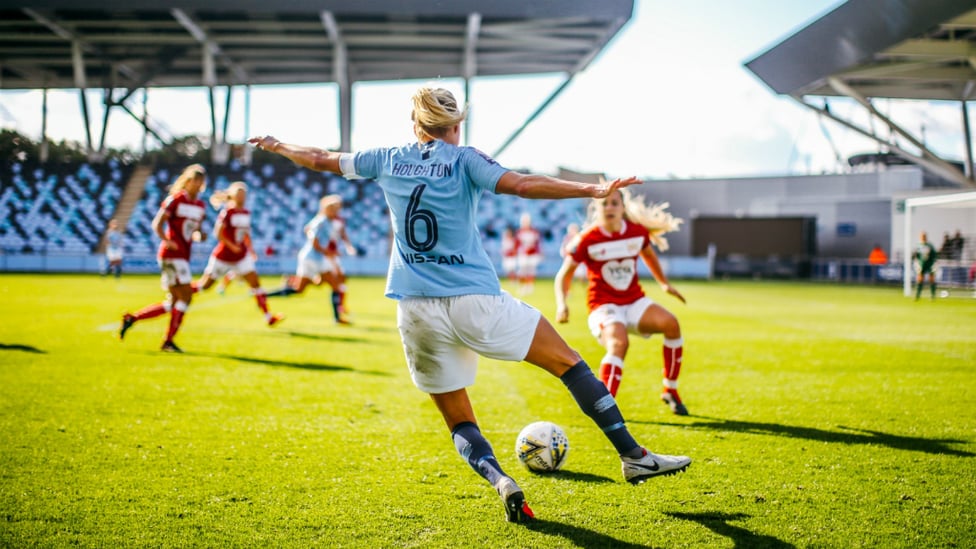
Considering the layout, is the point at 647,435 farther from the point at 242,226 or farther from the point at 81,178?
the point at 81,178

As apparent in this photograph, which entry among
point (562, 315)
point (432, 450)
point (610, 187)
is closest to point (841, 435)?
point (562, 315)

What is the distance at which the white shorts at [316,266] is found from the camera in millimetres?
13133

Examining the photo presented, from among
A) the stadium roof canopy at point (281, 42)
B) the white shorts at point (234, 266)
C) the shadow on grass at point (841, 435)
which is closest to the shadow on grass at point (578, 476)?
the shadow on grass at point (841, 435)

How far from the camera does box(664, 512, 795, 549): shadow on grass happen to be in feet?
10.8

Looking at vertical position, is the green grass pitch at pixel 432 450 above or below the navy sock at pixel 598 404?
below

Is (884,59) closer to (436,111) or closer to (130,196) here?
(436,111)

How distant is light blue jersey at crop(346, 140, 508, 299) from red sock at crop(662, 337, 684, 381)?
296cm

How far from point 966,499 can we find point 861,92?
80.5 feet

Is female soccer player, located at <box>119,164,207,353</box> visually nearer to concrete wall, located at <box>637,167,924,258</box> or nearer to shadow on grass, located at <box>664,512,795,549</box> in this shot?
shadow on grass, located at <box>664,512,795,549</box>

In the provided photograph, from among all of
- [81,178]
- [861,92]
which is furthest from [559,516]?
[81,178]

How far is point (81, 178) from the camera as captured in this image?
39500 millimetres

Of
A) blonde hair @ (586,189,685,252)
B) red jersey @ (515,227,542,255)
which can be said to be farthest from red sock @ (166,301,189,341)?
red jersey @ (515,227,542,255)

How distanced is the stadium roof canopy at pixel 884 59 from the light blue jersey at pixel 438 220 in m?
17.6

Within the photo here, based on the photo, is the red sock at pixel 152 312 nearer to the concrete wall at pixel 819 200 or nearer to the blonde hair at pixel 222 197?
the blonde hair at pixel 222 197
